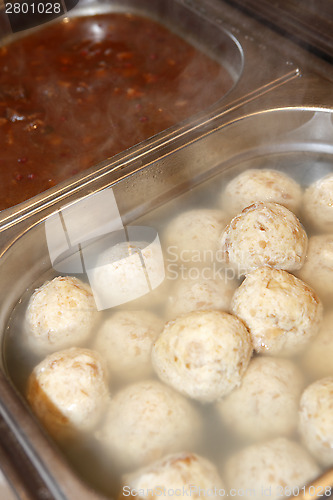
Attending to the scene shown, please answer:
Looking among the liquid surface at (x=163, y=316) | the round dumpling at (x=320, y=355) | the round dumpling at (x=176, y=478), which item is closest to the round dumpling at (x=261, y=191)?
the liquid surface at (x=163, y=316)

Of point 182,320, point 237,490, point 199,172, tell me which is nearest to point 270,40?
point 199,172

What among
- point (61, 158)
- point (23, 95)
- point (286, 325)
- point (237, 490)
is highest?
point (23, 95)

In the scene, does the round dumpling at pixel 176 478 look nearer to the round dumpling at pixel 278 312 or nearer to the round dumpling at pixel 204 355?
the round dumpling at pixel 204 355

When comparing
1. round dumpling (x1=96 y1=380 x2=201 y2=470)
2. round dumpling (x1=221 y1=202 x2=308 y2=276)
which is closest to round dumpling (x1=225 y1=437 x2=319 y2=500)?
round dumpling (x1=96 y1=380 x2=201 y2=470)

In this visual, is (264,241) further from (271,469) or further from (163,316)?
(271,469)

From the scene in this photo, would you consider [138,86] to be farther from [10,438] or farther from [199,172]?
[10,438]

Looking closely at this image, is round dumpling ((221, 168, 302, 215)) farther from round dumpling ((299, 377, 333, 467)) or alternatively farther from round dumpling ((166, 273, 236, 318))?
round dumpling ((299, 377, 333, 467))
